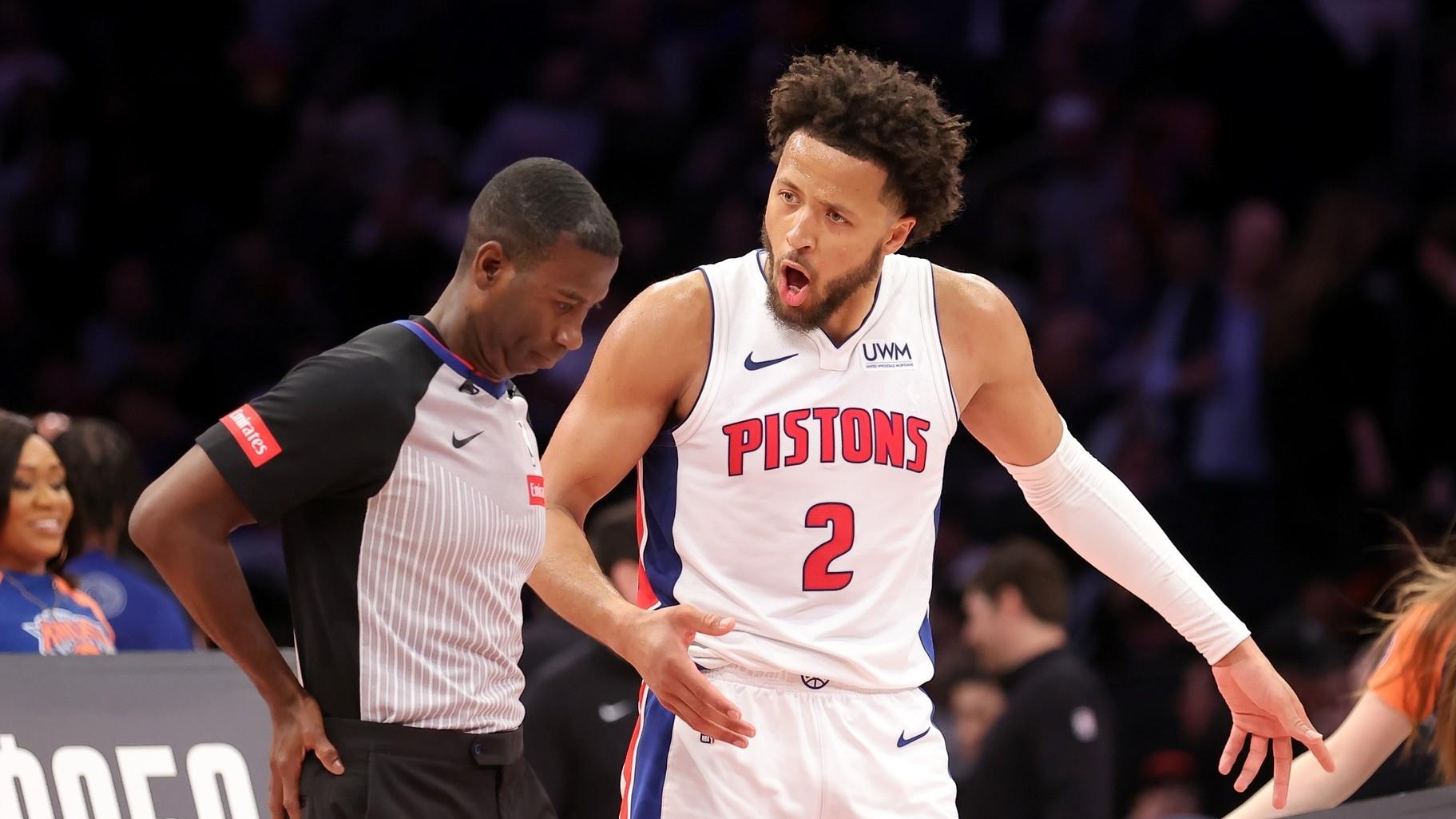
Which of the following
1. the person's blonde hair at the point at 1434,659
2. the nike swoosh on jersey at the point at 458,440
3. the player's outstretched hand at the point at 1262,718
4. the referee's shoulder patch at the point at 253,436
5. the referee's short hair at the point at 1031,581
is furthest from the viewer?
the referee's short hair at the point at 1031,581

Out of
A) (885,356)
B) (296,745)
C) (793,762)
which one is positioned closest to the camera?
(296,745)

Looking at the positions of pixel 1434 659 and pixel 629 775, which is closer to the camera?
pixel 629 775

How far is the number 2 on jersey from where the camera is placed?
3.56 meters

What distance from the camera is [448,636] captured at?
2.85m

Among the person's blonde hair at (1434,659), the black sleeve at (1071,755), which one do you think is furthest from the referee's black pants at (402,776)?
the black sleeve at (1071,755)

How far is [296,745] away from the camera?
2752mm

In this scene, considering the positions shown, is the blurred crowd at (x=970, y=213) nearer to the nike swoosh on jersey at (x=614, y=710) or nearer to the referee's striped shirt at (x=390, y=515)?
the nike swoosh on jersey at (x=614, y=710)

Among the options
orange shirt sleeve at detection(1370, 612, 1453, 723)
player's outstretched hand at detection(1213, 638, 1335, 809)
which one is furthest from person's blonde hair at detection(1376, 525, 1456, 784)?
player's outstretched hand at detection(1213, 638, 1335, 809)

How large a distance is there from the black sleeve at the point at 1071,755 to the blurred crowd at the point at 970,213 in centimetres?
115

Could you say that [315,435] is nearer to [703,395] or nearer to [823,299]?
[703,395]

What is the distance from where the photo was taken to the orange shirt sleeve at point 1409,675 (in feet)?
13.1

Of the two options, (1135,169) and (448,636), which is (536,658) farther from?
(1135,169)

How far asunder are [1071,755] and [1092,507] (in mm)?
2655

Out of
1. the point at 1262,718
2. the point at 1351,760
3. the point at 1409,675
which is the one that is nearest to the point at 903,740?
the point at 1262,718
